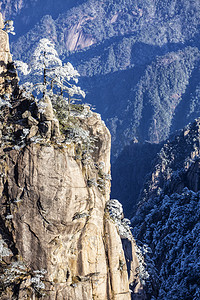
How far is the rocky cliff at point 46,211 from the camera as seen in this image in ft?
121

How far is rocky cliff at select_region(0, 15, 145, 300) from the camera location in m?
36.9

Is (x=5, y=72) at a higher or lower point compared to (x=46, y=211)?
higher

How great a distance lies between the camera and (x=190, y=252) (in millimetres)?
74688

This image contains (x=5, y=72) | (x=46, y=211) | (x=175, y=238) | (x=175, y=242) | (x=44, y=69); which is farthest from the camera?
(x=175, y=238)

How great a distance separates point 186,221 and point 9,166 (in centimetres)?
5439

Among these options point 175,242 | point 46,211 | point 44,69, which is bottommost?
point 175,242

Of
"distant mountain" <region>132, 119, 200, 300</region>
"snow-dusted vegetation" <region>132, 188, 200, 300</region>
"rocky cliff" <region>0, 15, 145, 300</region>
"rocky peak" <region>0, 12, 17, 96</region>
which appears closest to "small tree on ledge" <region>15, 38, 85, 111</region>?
"rocky peak" <region>0, 12, 17, 96</region>

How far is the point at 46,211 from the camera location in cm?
3700

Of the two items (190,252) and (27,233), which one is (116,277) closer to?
(27,233)

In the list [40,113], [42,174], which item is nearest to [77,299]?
[42,174]

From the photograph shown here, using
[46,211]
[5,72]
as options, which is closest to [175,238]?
[46,211]

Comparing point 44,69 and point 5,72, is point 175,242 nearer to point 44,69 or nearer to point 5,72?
point 44,69

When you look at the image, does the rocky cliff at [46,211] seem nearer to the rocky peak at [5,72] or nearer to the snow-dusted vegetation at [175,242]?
the rocky peak at [5,72]

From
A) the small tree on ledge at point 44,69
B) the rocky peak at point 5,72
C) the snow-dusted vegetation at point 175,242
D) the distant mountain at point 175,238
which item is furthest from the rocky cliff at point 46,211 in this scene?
the distant mountain at point 175,238
